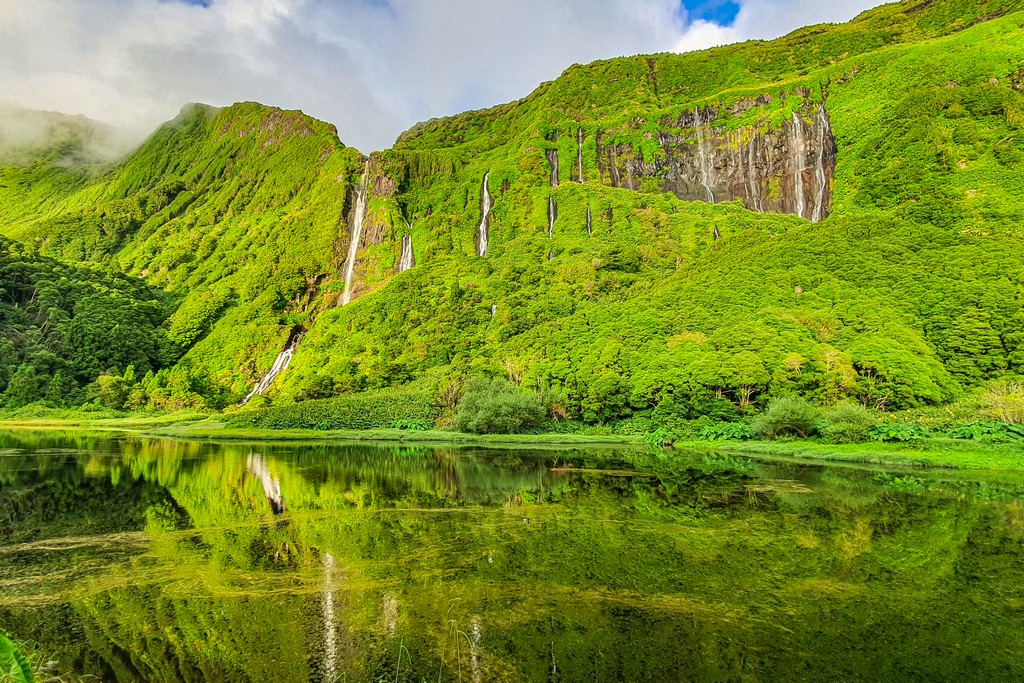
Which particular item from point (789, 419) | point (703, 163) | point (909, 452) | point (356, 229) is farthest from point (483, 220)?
point (909, 452)

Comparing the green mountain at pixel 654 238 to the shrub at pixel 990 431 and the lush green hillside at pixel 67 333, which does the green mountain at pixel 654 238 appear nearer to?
the lush green hillside at pixel 67 333

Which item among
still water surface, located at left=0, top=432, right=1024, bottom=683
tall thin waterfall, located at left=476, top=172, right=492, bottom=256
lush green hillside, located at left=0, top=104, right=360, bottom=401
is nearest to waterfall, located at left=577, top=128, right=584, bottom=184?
tall thin waterfall, located at left=476, top=172, right=492, bottom=256

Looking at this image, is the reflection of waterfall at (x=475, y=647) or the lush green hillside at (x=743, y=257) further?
the lush green hillside at (x=743, y=257)

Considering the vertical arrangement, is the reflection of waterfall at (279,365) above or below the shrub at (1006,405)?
above

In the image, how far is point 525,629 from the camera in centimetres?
905

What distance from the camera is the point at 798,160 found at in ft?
339

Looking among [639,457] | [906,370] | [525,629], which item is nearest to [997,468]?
[639,457]

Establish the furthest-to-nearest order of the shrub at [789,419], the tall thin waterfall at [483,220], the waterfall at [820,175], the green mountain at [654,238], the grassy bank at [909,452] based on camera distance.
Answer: the tall thin waterfall at [483,220] → the waterfall at [820,175] → the green mountain at [654,238] → the shrub at [789,419] → the grassy bank at [909,452]

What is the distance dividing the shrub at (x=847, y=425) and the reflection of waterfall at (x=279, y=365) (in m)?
85.3

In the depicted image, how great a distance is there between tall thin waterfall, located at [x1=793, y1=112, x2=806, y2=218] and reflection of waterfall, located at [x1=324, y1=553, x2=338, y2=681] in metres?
108

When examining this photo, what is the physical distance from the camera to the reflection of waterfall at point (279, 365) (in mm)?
98250

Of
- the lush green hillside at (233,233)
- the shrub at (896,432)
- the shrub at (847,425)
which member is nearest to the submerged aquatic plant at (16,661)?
the shrub at (847,425)

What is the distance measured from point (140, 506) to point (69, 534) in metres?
4.19

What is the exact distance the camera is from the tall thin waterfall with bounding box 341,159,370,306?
119750 mm
